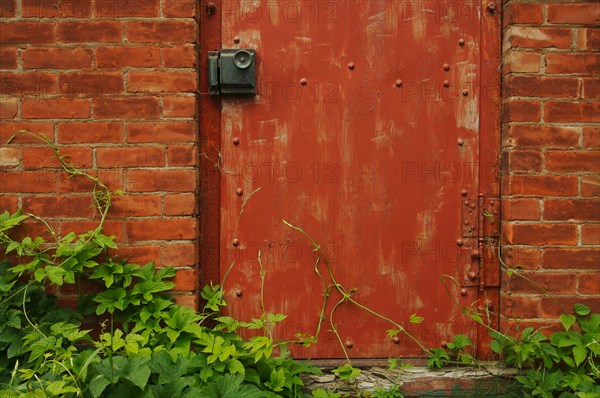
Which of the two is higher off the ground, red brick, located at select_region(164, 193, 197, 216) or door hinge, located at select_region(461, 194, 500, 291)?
red brick, located at select_region(164, 193, 197, 216)

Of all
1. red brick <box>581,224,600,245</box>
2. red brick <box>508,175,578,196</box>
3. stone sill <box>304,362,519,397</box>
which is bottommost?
stone sill <box>304,362,519,397</box>

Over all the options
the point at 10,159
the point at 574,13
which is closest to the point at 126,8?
the point at 10,159

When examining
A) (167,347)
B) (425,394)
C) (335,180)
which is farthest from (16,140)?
(425,394)

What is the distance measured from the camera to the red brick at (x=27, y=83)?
2.13 metres

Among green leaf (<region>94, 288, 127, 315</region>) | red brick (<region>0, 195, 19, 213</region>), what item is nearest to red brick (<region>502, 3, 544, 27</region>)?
green leaf (<region>94, 288, 127, 315</region>)

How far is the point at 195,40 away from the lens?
2.17m

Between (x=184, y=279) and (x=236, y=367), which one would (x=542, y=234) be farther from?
(x=184, y=279)

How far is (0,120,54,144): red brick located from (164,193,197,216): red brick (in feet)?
1.84

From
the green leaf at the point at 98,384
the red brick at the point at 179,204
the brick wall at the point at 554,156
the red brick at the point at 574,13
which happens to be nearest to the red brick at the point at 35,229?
the red brick at the point at 179,204

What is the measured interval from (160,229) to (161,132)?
1.35 ft

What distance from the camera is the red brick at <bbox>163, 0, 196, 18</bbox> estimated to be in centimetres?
214

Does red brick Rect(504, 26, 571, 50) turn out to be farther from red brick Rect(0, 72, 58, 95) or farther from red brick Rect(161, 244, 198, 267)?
red brick Rect(0, 72, 58, 95)

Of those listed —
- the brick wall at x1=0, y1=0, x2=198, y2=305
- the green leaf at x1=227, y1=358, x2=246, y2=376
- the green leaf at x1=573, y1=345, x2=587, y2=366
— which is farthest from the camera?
the brick wall at x1=0, y1=0, x2=198, y2=305

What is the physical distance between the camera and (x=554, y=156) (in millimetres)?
2197
